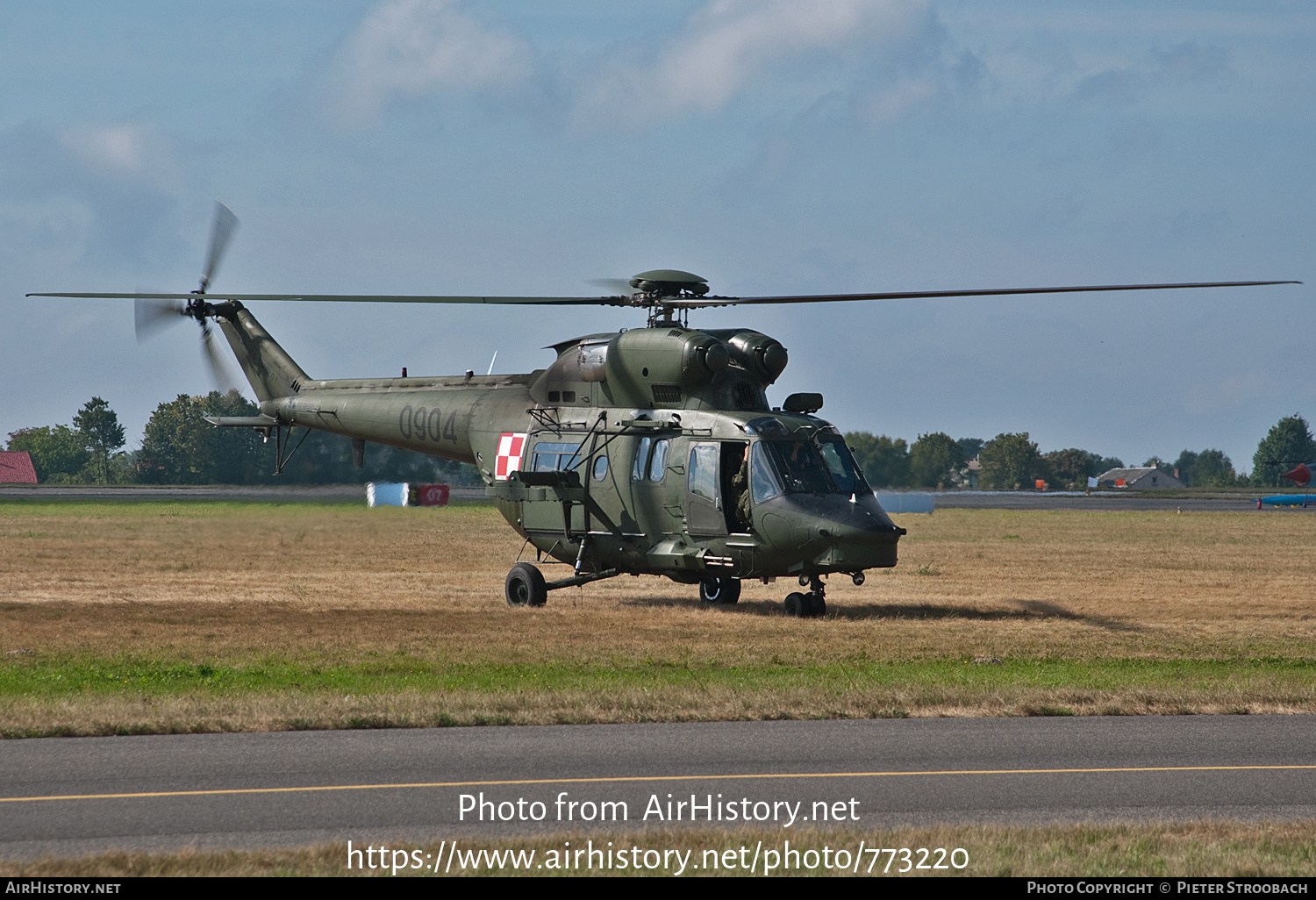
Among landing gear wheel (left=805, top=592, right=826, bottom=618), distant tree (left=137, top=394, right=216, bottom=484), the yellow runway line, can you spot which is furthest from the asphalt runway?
distant tree (left=137, top=394, right=216, bottom=484)

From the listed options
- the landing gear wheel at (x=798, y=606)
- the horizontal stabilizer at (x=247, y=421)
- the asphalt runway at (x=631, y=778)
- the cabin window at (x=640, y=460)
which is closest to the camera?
the asphalt runway at (x=631, y=778)

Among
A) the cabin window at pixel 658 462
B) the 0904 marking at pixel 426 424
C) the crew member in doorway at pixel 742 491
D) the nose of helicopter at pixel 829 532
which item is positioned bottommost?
the nose of helicopter at pixel 829 532

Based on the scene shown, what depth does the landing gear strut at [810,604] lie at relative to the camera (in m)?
21.3

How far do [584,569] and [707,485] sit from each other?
316 cm

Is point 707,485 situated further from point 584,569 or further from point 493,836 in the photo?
point 493,836

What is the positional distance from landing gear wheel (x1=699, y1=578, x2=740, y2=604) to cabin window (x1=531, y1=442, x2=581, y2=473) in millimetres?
2923

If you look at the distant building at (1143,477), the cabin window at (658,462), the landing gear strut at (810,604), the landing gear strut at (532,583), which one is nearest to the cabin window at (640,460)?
the cabin window at (658,462)

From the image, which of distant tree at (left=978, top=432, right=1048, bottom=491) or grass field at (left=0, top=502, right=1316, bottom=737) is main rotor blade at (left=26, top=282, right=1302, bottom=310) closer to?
grass field at (left=0, top=502, right=1316, bottom=737)

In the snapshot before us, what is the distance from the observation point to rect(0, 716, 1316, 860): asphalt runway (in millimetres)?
8445

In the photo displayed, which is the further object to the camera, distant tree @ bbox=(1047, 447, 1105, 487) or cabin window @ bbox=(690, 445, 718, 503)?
distant tree @ bbox=(1047, 447, 1105, 487)

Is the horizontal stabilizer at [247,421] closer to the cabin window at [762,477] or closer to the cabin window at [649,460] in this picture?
the cabin window at [649,460]

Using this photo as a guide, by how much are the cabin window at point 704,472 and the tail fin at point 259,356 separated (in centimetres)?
995
